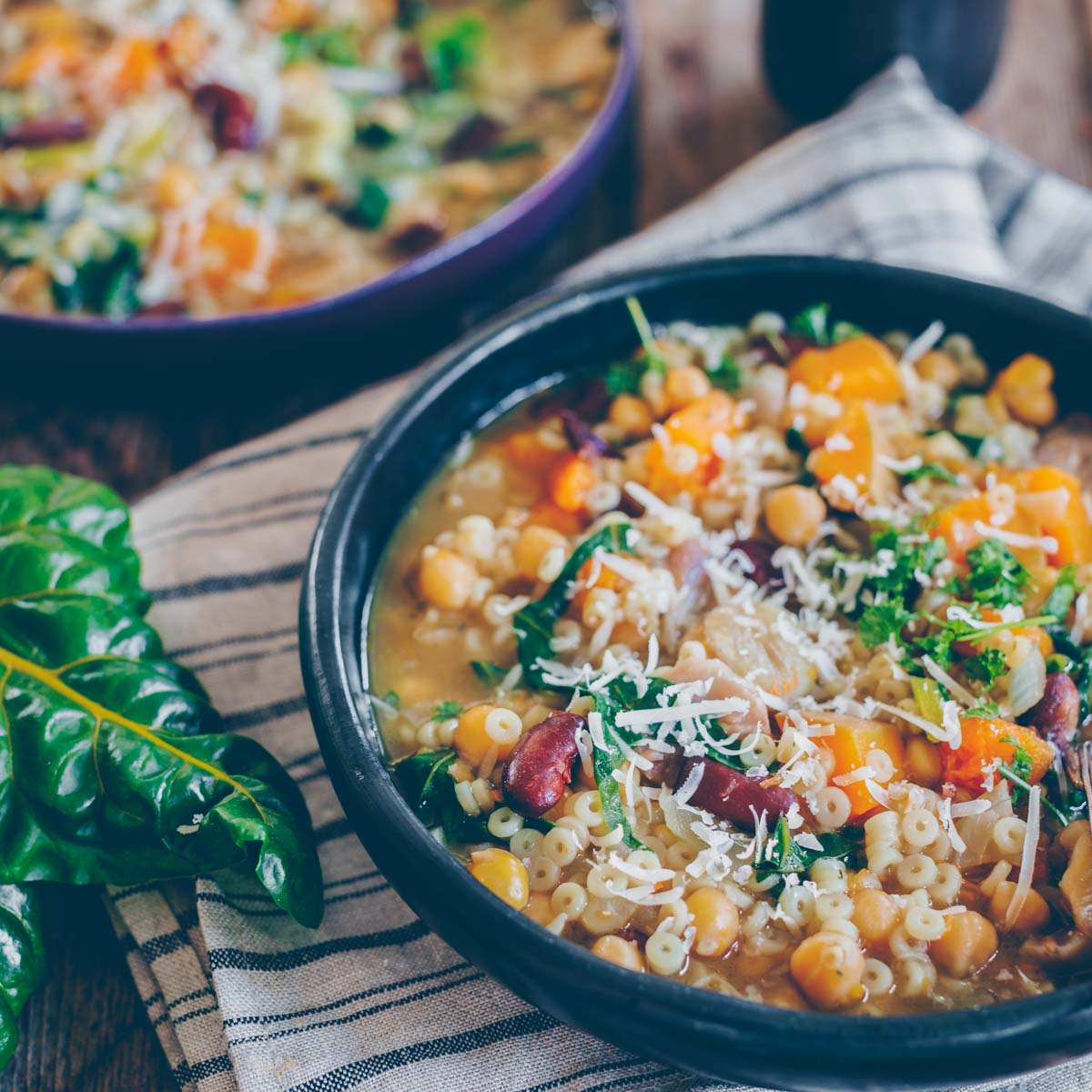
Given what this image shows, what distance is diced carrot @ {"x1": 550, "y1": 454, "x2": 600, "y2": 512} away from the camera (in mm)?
3312

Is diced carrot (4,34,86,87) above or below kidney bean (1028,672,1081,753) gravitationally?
above

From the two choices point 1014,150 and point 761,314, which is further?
point 1014,150

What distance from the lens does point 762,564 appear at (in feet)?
10.2

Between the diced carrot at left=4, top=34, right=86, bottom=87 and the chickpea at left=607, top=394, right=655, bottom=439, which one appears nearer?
the chickpea at left=607, top=394, right=655, bottom=439

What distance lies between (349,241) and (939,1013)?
3.36m

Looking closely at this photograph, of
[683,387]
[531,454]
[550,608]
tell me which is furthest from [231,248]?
[550,608]

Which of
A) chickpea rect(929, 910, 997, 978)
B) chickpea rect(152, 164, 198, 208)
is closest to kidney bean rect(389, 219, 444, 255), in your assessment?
chickpea rect(152, 164, 198, 208)

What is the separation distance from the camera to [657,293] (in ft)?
11.7

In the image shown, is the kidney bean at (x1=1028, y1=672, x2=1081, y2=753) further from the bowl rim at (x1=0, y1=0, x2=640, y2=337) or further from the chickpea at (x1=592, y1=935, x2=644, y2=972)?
the bowl rim at (x1=0, y1=0, x2=640, y2=337)

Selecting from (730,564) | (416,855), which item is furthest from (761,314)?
(416,855)

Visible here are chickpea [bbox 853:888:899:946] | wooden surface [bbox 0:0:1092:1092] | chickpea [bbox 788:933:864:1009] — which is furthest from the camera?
wooden surface [bbox 0:0:1092:1092]

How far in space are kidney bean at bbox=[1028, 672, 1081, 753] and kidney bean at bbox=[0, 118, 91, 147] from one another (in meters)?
3.94

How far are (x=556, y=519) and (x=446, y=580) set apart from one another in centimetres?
37

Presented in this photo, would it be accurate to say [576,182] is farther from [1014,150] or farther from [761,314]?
[1014,150]
